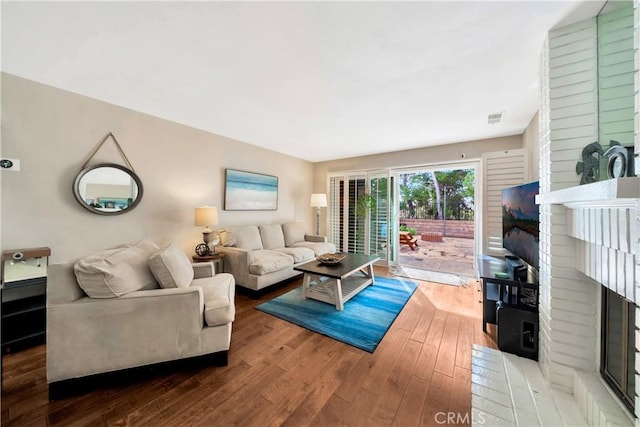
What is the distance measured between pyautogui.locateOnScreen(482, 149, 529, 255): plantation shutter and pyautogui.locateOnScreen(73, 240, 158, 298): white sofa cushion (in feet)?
13.6

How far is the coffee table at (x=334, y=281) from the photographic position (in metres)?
2.58

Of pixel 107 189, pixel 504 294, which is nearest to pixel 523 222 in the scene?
pixel 504 294

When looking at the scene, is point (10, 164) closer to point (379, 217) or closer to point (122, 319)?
point (122, 319)

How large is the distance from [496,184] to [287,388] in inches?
145

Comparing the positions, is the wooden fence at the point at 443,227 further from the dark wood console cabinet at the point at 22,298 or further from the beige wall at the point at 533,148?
the dark wood console cabinet at the point at 22,298

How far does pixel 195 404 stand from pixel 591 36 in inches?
129

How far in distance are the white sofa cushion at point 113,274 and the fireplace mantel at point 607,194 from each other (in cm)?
252

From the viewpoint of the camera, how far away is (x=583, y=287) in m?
1.36

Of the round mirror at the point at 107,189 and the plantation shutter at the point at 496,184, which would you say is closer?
the round mirror at the point at 107,189

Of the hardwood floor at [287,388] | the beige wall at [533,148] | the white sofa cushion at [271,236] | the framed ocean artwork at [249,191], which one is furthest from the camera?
the white sofa cushion at [271,236]

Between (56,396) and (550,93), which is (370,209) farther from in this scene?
(56,396)

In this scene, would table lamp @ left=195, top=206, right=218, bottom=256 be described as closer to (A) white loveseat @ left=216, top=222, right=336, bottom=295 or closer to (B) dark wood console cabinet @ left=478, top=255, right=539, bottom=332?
(A) white loveseat @ left=216, top=222, right=336, bottom=295

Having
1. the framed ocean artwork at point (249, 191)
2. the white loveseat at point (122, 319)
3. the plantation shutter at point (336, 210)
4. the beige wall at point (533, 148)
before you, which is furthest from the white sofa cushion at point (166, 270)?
the beige wall at point (533, 148)

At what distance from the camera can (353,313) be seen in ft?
8.11
